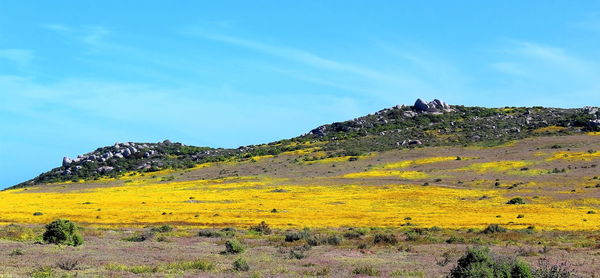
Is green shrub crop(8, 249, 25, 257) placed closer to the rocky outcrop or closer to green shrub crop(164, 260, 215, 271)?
green shrub crop(164, 260, 215, 271)

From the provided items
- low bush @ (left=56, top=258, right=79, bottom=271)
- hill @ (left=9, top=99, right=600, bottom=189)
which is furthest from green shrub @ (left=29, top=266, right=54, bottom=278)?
hill @ (left=9, top=99, right=600, bottom=189)

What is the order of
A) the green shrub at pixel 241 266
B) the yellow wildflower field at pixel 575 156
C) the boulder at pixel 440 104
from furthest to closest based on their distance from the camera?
the boulder at pixel 440 104 → the yellow wildflower field at pixel 575 156 → the green shrub at pixel 241 266

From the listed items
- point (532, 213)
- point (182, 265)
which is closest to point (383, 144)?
point (532, 213)

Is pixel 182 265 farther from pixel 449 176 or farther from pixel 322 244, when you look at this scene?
pixel 449 176

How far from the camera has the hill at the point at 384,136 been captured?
413 feet

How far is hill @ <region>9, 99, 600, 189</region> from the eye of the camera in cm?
12597

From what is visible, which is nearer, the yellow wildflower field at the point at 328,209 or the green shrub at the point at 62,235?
the green shrub at the point at 62,235

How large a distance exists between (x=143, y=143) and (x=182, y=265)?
15243 cm

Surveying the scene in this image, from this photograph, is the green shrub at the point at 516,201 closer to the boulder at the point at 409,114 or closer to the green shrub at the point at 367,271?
the green shrub at the point at 367,271

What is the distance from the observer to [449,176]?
8494 cm

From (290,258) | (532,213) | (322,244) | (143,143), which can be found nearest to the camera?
(290,258)

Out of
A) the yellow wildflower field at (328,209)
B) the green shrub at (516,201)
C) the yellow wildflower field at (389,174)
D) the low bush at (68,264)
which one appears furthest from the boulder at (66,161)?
the low bush at (68,264)

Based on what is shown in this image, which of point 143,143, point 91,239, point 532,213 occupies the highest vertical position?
point 143,143

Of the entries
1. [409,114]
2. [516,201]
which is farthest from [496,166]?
[409,114]
